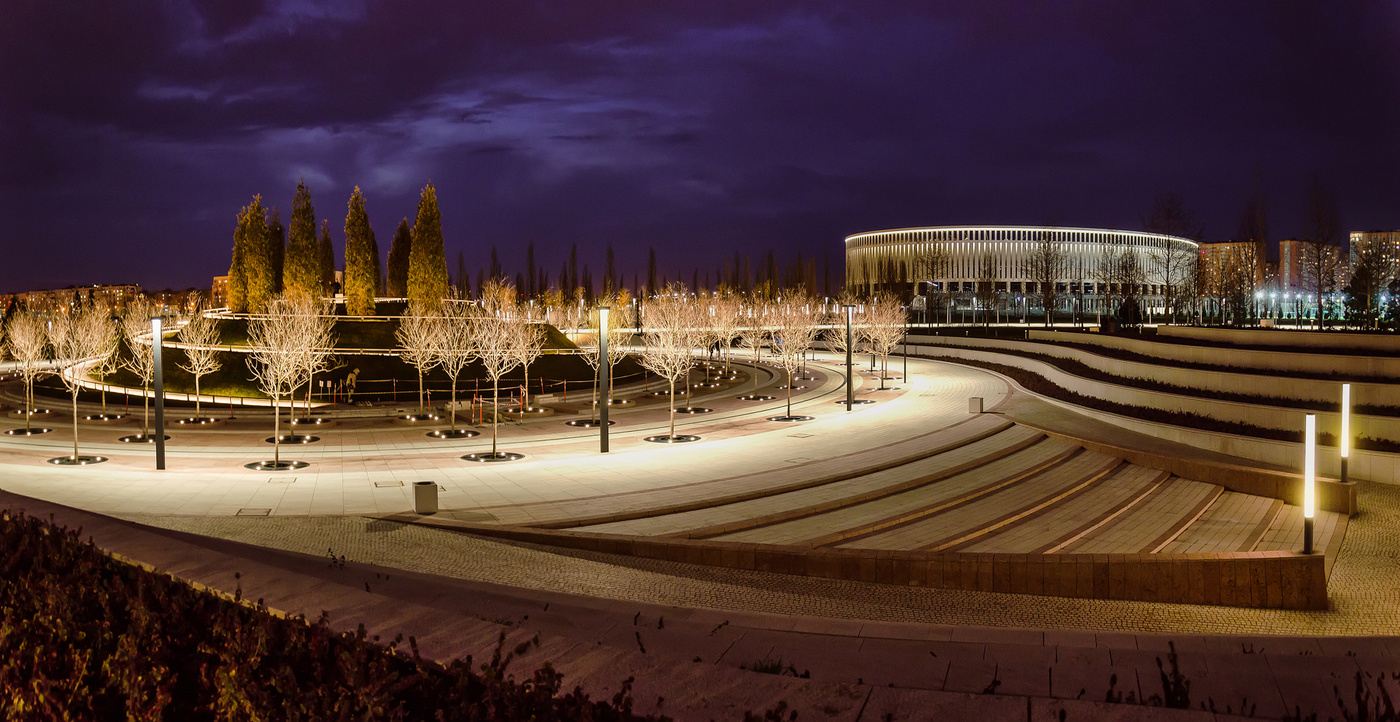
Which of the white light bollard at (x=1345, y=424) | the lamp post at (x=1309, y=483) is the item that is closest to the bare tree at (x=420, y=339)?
the lamp post at (x=1309, y=483)

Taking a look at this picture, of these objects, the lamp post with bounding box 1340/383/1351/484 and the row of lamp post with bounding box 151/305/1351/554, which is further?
the lamp post with bounding box 1340/383/1351/484

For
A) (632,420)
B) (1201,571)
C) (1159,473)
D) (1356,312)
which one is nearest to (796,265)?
(1356,312)

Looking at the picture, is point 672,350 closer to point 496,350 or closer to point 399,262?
point 496,350

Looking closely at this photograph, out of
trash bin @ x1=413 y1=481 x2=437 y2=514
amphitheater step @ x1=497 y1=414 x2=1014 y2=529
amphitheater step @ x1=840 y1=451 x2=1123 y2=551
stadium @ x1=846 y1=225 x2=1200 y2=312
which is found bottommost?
amphitheater step @ x1=840 y1=451 x2=1123 y2=551

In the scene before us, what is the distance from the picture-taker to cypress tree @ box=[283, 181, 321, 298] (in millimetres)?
46062

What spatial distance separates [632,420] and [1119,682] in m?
21.4

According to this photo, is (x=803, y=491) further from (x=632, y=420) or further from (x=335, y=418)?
(x=335, y=418)

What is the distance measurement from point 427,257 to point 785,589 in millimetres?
41328

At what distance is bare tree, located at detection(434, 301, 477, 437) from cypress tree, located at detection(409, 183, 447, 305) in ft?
4.41

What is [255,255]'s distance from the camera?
4656cm

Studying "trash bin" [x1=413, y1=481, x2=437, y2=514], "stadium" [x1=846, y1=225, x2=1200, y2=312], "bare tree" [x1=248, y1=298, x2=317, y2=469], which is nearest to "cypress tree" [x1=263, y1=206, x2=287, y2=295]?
"bare tree" [x1=248, y1=298, x2=317, y2=469]

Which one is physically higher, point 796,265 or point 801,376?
point 796,265

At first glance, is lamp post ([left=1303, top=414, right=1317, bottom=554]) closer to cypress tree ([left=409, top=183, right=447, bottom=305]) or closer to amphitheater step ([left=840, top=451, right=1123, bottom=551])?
amphitheater step ([left=840, top=451, right=1123, bottom=551])

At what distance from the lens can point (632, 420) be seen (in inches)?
1032
